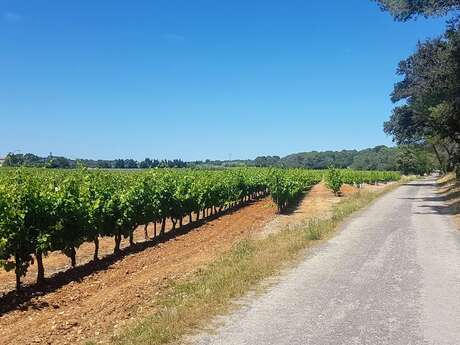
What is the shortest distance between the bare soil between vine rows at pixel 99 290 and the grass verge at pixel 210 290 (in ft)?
1.81

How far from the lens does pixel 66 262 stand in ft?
57.7

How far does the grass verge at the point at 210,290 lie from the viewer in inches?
272

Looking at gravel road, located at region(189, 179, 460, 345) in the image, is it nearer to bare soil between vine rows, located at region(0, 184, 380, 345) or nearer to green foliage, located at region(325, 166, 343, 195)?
bare soil between vine rows, located at region(0, 184, 380, 345)

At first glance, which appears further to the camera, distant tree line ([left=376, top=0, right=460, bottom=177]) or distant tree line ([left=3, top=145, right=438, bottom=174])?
distant tree line ([left=376, top=0, right=460, bottom=177])

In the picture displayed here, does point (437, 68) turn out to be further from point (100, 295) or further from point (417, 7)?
point (100, 295)

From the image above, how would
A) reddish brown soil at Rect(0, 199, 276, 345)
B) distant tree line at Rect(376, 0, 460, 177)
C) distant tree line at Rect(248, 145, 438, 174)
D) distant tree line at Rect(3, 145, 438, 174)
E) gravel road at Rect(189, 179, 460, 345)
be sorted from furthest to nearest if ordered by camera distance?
distant tree line at Rect(248, 145, 438, 174), distant tree line at Rect(376, 0, 460, 177), distant tree line at Rect(3, 145, 438, 174), reddish brown soil at Rect(0, 199, 276, 345), gravel road at Rect(189, 179, 460, 345)

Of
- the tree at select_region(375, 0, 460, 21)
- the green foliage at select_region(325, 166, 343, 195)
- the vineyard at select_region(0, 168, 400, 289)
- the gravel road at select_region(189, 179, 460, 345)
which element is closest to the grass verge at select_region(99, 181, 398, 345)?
the gravel road at select_region(189, 179, 460, 345)

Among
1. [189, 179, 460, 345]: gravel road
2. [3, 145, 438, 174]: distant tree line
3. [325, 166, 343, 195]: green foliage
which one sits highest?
[3, 145, 438, 174]: distant tree line

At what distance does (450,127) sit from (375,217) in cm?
908

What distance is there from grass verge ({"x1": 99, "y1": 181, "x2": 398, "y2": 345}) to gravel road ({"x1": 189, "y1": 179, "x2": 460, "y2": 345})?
409 millimetres

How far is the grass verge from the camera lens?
690 cm

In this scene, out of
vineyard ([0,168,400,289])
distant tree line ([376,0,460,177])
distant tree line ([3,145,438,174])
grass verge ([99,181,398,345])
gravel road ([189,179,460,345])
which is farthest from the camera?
distant tree line ([376,0,460,177])

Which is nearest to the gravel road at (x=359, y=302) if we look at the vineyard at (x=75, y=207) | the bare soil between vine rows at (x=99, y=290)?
the bare soil between vine rows at (x=99, y=290)

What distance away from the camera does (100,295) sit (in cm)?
1150
